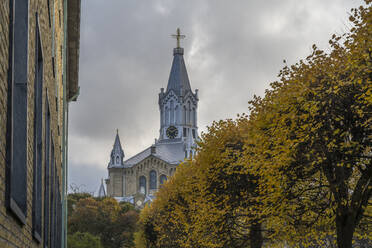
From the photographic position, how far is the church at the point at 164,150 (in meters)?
132

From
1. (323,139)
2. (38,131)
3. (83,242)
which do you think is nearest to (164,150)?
(83,242)

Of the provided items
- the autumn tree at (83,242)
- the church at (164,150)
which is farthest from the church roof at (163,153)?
the autumn tree at (83,242)

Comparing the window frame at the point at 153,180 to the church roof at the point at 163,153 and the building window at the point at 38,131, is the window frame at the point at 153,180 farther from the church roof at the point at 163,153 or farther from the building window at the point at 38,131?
the building window at the point at 38,131

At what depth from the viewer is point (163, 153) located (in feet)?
451

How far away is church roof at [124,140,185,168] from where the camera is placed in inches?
5299

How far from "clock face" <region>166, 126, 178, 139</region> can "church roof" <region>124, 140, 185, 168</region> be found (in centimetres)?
200

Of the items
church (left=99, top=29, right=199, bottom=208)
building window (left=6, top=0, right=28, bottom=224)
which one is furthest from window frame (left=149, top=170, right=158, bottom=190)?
building window (left=6, top=0, right=28, bottom=224)

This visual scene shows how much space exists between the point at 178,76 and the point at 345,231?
13224cm

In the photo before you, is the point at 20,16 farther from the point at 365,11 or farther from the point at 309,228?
the point at 309,228

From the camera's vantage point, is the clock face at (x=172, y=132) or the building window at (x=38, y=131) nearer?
the building window at (x=38, y=131)

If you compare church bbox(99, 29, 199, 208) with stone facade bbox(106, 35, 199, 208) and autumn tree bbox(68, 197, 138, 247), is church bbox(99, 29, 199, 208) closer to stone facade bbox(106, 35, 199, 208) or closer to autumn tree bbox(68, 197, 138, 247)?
stone facade bbox(106, 35, 199, 208)

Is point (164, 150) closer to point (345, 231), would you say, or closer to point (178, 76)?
point (178, 76)

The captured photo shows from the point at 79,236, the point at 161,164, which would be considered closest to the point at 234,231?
the point at 79,236

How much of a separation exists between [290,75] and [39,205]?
9.91 meters
